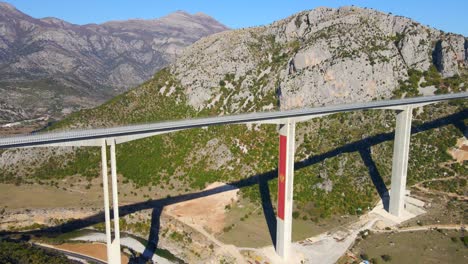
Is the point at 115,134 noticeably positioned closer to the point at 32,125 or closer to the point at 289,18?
the point at 289,18

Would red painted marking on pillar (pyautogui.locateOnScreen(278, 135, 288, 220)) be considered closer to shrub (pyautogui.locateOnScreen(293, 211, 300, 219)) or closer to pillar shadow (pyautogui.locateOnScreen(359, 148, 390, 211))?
shrub (pyautogui.locateOnScreen(293, 211, 300, 219))

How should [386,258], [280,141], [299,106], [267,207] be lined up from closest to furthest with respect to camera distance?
1. [280,141]
2. [386,258]
3. [267,207]
4. [299,106]

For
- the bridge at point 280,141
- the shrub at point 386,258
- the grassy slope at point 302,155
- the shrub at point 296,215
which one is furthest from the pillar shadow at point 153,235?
the shrub at point 386,258

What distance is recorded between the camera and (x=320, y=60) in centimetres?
8381

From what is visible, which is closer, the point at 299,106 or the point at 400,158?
the point at 400,158

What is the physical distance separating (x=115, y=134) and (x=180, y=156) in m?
43.4

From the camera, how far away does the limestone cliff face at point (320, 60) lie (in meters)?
79.8

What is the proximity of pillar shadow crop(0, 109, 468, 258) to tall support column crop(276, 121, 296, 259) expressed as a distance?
666 centimetres

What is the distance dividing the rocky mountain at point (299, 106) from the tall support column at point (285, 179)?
12118 mm

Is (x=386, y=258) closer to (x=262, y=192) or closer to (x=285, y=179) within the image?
(x=285, y=179)

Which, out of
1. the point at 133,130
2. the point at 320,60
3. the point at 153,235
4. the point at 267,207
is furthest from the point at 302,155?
the point at 133,130

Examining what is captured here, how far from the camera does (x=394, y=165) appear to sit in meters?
55.5

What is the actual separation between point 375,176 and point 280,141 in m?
30.7

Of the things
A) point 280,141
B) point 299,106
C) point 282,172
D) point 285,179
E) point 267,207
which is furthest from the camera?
point 299,106
